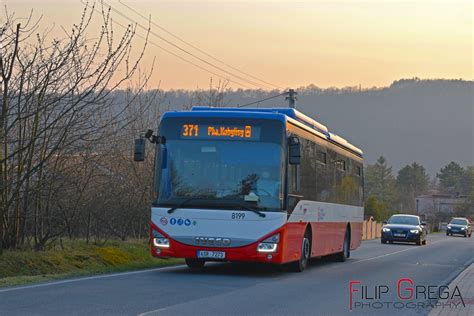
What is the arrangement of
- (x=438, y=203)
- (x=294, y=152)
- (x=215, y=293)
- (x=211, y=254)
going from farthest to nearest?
(x=438, y=203)
(x=294, y=152)
(x=211, y=254)
(x=215, y=293)

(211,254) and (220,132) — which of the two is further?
(220,132)

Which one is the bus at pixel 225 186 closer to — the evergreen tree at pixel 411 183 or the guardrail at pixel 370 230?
the guardrail at pixel 370 230

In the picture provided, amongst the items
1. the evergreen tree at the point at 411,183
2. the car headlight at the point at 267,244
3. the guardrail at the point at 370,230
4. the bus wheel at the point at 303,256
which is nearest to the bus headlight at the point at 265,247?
the car headlight at the point at 267,244

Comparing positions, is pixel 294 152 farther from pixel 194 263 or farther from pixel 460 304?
pixel 460 304

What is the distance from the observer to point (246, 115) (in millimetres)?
18594

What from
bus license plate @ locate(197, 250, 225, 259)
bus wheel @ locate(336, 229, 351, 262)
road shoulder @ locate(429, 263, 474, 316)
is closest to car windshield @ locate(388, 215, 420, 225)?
bus wheel @ locate(336, 229, 351, 262)

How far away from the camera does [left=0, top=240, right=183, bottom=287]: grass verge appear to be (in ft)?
58.6

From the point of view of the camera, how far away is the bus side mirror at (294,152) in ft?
60.5

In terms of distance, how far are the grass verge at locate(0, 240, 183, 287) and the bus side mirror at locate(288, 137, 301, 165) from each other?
4.07m

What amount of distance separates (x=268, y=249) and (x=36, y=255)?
494cm

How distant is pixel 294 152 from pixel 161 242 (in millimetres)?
3061

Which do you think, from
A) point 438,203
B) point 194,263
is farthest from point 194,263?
point 438,203

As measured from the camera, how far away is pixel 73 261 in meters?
20.2

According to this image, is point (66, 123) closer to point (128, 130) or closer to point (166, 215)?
point (166, 215)
